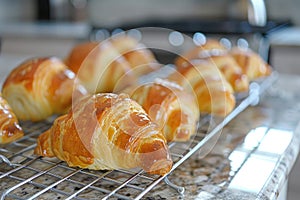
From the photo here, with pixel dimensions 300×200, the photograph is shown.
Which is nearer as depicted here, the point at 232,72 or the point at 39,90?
the point at 39,90

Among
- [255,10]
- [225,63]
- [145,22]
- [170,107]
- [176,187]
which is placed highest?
[145,22]

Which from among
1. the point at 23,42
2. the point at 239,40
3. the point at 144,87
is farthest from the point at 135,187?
the point at 23,42

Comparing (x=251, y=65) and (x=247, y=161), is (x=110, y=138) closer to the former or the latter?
(x=247, y=161)

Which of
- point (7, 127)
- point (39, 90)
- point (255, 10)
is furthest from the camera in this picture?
point (255, 10)

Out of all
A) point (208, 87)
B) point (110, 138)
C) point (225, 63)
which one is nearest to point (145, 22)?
point (225, 63)

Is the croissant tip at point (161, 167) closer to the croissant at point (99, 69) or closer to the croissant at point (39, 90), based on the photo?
the croissant at point (39, 90)

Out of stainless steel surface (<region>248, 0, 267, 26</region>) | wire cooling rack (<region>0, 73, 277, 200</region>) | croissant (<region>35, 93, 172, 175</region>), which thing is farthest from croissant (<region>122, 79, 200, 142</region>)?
stainless steel surface (<region>248, 0, 267, 26</region>)
